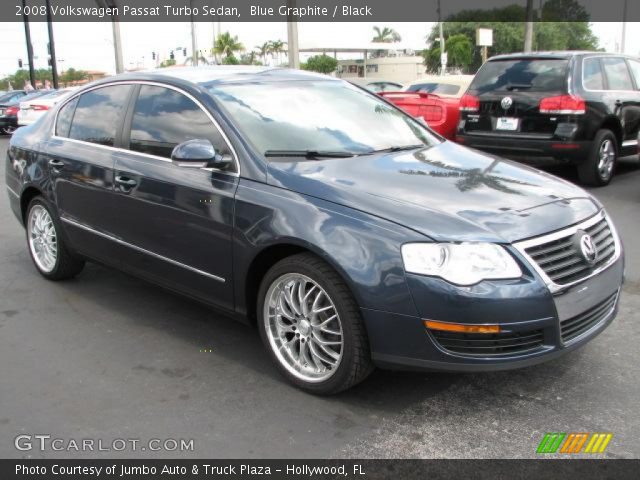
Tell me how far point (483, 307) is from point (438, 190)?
729 mm

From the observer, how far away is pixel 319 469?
2807 millimetres

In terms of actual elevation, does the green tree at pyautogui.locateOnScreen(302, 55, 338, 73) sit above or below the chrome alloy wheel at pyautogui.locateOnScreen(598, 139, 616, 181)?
above

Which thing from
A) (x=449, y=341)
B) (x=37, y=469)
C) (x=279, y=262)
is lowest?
(x=37, y=469)

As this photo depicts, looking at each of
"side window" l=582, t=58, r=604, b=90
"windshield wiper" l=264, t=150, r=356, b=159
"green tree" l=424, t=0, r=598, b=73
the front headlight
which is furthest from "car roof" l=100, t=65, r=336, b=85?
"green tree" l=424, t=0, r=598, b=73

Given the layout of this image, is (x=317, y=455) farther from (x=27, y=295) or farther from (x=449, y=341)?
(x=27, y=295)

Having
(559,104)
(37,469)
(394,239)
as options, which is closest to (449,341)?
(394,239)

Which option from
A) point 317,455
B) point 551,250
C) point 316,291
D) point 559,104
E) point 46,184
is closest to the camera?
point 317,455

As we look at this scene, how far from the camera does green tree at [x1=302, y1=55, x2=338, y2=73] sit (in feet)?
241

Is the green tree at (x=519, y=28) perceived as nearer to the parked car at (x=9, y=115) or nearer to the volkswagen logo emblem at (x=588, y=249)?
the parked car at (x=9, y=115)

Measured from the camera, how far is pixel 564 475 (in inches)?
107

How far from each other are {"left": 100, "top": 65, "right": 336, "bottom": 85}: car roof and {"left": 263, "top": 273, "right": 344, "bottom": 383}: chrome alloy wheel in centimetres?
149

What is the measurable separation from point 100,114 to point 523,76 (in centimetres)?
584

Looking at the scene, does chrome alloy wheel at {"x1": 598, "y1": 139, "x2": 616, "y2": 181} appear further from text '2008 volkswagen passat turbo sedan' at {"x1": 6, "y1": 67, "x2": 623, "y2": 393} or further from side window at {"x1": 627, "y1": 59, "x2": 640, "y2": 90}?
text '2008 volkswagen passat turbo sedan' at {"x1": 6, "y1": 67, "x2": 623, "y2": 393}

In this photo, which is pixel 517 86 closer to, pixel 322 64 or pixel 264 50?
pixel 322 64
